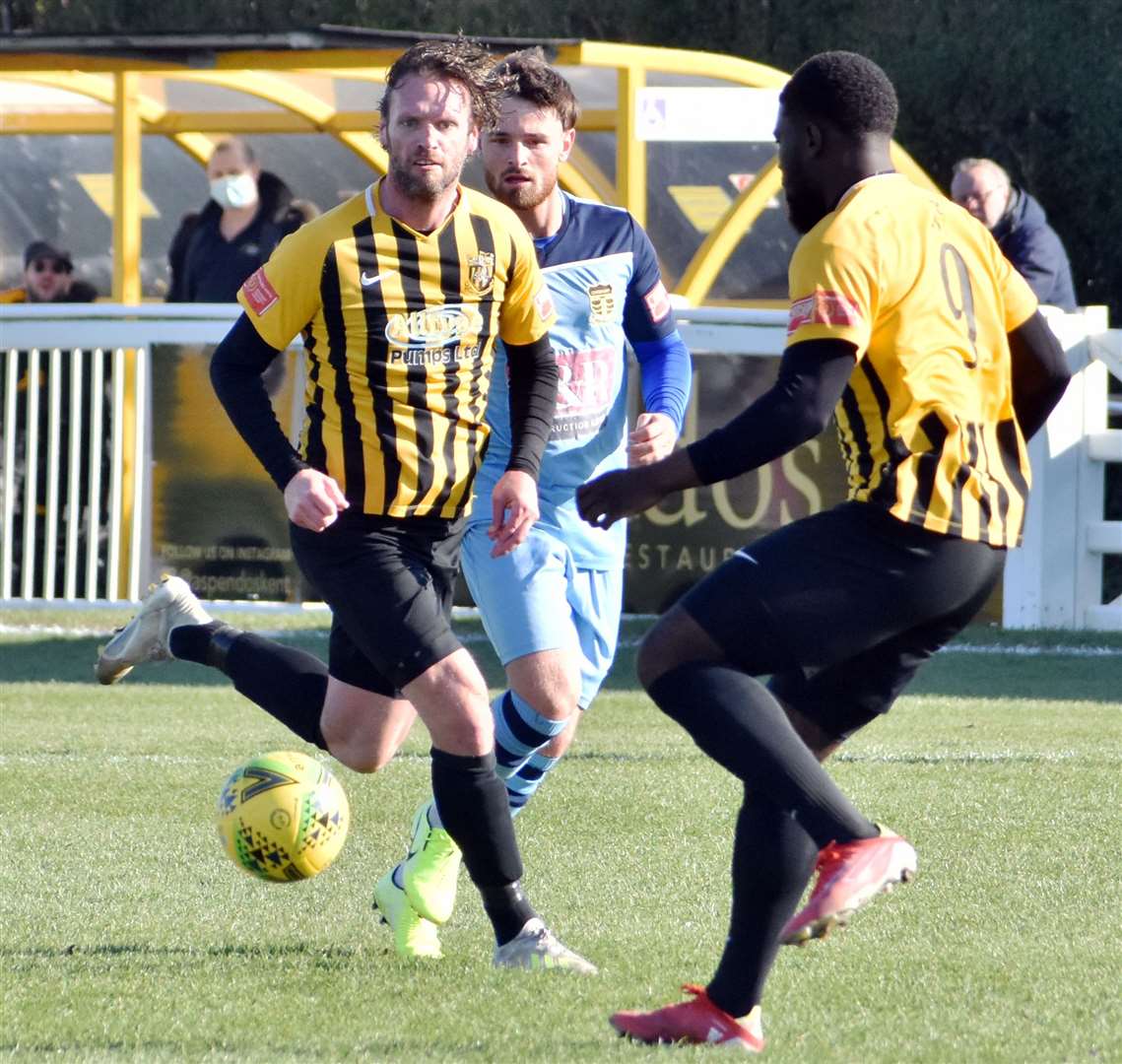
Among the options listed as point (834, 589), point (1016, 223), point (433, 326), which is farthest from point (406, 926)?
point (1016, 223)

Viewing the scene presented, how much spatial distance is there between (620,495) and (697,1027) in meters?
1.06

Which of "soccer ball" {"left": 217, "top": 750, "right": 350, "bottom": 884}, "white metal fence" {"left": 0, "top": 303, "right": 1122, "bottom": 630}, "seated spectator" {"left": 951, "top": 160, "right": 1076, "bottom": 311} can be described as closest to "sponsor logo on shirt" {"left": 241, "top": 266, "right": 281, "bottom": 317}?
"soccer ball" {"left": 217, "top": 750, "right": 350, "bottom": 884}

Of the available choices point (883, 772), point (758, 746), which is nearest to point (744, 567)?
point (758, 746)

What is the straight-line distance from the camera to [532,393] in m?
5.41

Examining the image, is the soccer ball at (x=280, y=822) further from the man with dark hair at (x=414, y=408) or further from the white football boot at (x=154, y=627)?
the white football boot at (x=154, y=627)

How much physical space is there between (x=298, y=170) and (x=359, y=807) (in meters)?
8.81

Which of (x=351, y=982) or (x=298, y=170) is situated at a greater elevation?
(x=298, y=170)

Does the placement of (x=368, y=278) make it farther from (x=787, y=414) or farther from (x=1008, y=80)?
(x=1008, y=80)

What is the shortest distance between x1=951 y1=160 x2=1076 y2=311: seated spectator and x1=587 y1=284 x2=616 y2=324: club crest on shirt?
5446 mm

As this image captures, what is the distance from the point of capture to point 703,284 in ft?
40.8

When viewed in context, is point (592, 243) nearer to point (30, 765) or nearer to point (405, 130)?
point (405, 130)

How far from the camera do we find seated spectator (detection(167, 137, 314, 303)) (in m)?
12.9

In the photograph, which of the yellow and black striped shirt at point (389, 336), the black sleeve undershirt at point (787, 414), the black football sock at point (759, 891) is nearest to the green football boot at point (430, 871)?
the yellow and black striped shirt at point (389, 336)

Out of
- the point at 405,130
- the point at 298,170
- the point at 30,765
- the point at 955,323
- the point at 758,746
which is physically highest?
the point at 298,170
